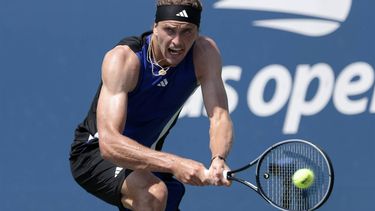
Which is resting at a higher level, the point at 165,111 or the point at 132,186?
the point at 165,111

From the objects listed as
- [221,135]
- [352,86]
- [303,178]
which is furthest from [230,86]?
A: [303,178]

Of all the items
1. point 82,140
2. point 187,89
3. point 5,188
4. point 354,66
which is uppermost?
point 354,66

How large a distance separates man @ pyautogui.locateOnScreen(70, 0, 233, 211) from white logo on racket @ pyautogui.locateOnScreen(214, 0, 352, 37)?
1631 mm

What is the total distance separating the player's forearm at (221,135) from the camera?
5035 mm

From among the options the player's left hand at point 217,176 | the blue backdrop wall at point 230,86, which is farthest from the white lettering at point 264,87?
the player's left hand at point 217,176

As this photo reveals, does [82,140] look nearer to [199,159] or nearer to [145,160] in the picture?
[145,160]

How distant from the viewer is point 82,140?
5.55 m

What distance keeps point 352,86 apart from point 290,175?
2.21m

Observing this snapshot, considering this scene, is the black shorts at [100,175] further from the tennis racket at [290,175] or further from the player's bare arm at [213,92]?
the tennis racket at [290,175]

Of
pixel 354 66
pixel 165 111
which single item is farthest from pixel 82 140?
pixel 354 66

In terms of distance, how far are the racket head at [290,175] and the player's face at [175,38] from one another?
0.66 meters

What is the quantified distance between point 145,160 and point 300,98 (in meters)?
2.35

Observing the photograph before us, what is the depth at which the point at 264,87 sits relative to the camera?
7.02 m

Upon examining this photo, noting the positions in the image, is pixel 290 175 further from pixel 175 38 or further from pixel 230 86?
pixel 230 86
